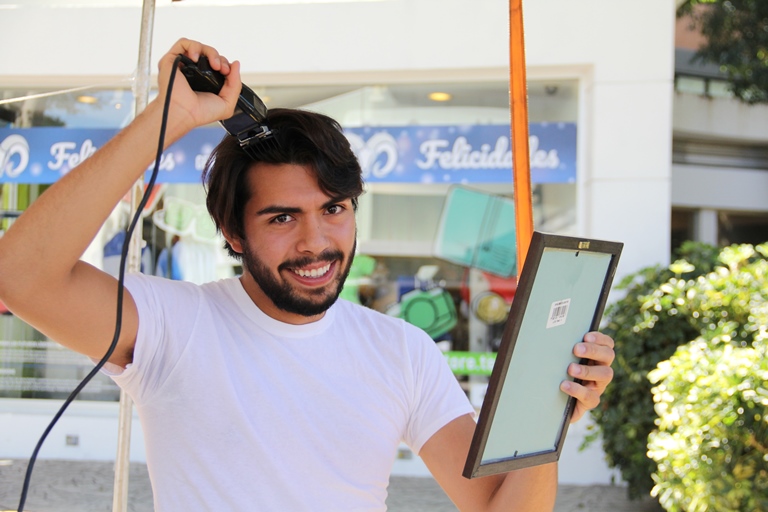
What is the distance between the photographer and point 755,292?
4570mm

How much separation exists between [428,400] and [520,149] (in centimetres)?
61

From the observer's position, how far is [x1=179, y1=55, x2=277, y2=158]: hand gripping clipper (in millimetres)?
1507

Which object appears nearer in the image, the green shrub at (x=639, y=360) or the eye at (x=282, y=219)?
the eye at (x=282, y=219)

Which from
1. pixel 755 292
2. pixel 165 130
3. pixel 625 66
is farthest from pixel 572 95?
pixel 165 130

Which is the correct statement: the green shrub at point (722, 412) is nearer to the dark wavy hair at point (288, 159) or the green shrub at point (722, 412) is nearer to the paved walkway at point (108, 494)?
the paved walkway at point (108, 494)

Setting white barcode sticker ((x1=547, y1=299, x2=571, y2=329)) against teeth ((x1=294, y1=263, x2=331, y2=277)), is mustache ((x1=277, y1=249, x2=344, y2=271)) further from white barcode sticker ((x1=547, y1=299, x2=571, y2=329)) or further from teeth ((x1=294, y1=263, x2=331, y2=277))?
white barcode sticker ((x1=547, y1=299, x2=571, y2=329))

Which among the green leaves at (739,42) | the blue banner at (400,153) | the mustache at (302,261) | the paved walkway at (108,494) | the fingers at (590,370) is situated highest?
the green leaves at (739,42)

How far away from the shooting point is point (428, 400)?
6.16 ft

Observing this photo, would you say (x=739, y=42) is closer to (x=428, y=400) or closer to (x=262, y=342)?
(x=428, y=400)

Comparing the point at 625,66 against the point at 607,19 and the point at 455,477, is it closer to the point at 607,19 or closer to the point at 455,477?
the point at 607,19

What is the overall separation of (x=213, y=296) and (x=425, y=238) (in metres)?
5.12

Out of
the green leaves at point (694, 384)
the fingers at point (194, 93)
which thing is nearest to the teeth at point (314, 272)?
the fingers at point (194, 93)

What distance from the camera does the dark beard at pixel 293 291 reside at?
A: 1762mm

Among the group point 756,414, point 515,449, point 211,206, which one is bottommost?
point 756,414
